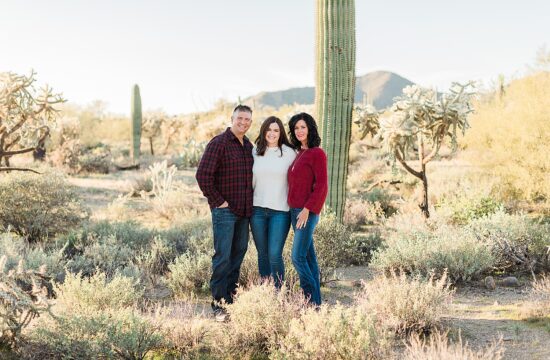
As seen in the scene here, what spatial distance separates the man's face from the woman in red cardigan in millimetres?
470

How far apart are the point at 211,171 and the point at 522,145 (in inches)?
339

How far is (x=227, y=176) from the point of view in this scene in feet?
16.6

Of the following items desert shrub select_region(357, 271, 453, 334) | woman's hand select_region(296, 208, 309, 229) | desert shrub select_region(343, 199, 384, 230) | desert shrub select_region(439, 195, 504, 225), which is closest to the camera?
desert shrub select_region(357, 271, 453, 334)

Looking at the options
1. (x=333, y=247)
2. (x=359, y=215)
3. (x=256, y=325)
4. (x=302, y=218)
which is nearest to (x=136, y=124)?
(x=359, y=215)

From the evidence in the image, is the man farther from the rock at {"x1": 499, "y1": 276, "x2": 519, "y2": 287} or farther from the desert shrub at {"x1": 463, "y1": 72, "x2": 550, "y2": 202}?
the desert shrub at {"x1": 463, "y1": 72, "x2": 550, "y2": 202}

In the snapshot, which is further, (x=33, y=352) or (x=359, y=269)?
(x=359, y=269)

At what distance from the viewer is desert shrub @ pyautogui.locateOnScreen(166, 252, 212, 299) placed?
6.40m

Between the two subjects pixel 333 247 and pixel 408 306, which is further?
pixel 333 247

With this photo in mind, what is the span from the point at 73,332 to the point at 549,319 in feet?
14.3

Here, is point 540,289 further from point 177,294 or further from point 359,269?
point 177,294

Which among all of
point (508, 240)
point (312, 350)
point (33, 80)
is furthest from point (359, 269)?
point (33, 80)

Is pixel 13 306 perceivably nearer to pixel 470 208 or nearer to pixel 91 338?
pixel 91 338

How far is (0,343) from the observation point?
13.8 feet

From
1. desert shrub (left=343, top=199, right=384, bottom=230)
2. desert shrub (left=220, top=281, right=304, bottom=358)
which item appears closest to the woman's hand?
desert shrub (left=220, top=281, right=304, bottom=358)
